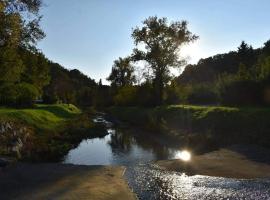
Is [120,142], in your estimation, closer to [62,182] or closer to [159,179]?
[159,179]

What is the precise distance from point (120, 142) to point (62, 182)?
2299cm

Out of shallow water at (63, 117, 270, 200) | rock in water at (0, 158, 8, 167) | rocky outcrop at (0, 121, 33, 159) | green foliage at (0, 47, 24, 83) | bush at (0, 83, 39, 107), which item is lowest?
shallow water at (63, 117, 270, 200)

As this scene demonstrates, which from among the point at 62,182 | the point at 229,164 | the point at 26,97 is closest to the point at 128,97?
the point at 26,97

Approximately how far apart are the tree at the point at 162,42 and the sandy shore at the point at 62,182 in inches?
2092

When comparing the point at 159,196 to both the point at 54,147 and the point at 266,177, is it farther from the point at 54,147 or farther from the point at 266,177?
the point at 54,147

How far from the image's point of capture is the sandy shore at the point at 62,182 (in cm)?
1852

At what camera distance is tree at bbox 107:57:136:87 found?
4835 inches

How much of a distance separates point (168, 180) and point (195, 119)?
25.0 m

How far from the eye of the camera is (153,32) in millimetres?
76938

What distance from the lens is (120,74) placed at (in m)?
130

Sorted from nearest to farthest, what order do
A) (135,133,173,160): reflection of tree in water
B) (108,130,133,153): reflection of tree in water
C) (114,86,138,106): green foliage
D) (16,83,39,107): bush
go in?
(135,133,173,160): reflection of tree in water
(108,130,133,153): reflection of tree in water
(16,83,39,107): bush
(114,86,138,106): green foliage

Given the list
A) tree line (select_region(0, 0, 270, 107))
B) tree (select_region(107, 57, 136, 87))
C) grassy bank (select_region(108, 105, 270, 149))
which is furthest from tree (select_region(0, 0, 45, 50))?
tree (select_region(107, 57, 136, 87))

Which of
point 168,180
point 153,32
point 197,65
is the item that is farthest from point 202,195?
point 197,65

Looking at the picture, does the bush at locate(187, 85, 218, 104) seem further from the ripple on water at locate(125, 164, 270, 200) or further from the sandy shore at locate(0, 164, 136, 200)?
the ripple on water at locate(125, 164, 270, 200)
